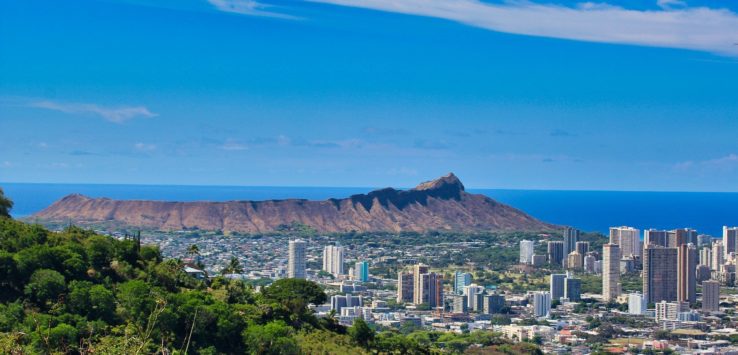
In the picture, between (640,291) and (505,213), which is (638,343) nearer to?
(640,291)

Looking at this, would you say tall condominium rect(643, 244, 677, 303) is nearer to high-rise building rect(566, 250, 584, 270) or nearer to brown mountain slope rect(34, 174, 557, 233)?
high-rise building rect(566, 250, 584, 270)

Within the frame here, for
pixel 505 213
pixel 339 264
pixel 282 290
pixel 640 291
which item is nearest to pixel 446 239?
pixel 505 213

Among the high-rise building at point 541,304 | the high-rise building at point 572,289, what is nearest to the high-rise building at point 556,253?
the high-rise building at point 572,289

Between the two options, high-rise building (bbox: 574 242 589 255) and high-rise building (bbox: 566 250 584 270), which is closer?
high-rise building (bbox: 566 250 584 270)

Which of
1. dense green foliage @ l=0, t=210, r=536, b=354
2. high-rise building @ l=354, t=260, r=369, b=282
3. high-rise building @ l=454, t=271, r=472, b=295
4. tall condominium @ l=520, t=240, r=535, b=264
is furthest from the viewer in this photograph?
tall condominium @ l=520, t=240, r=535, b=264

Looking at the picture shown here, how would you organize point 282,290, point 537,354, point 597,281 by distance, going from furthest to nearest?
point 597,281 < point 537,354 < point 282,290

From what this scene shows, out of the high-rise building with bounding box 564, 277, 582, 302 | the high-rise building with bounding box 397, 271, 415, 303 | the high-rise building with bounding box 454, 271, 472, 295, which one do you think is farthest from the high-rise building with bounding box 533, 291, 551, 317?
the high-rise building with bounding box 454, 271, 472, 295

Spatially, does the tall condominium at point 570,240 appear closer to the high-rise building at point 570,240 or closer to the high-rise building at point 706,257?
the high-rise building at point 570,240
